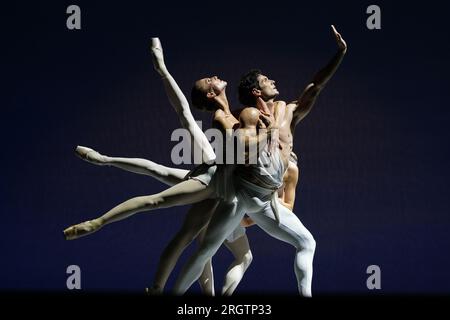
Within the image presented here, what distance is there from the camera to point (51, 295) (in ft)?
16.6

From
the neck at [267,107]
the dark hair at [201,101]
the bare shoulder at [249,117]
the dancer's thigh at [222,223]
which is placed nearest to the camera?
the bare shoulder at [249,117]

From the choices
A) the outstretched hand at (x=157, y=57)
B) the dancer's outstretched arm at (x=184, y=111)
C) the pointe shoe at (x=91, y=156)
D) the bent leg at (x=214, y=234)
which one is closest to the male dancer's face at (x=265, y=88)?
the dancer's outstretched arm at (x=184, y=111)

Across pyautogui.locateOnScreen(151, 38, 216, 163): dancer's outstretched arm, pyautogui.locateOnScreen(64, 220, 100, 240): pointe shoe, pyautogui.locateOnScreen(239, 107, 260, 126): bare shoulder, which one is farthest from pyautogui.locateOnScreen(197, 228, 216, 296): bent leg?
pyautogui.locateOnScreen(239, 107, 260, 126): bare shoulder

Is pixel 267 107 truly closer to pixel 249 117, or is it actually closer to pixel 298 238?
pixel 249 117

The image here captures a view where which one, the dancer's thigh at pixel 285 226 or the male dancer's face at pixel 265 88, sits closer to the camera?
the dancer's thigh at pixel 285 226

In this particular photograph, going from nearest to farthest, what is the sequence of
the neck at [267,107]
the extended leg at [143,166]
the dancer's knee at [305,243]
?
1. the dancer's knee at [305,243]
2. the neck at [267,107]
3. the extended leg at [143,166]

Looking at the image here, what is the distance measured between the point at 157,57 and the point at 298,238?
160cm

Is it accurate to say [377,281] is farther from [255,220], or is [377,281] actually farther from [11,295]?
[11,295]

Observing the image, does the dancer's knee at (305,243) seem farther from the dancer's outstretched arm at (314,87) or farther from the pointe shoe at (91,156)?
the pointe shoe at (91,156)

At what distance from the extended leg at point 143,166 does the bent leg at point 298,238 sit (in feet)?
2.24

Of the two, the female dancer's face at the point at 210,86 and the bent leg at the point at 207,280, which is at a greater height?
the female dancer's face at the point at 210,86

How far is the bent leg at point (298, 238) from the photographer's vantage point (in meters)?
5.95

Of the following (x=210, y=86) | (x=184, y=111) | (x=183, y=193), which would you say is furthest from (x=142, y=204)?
(x=210, y=86)

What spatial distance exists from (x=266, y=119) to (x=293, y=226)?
2.42 feet
